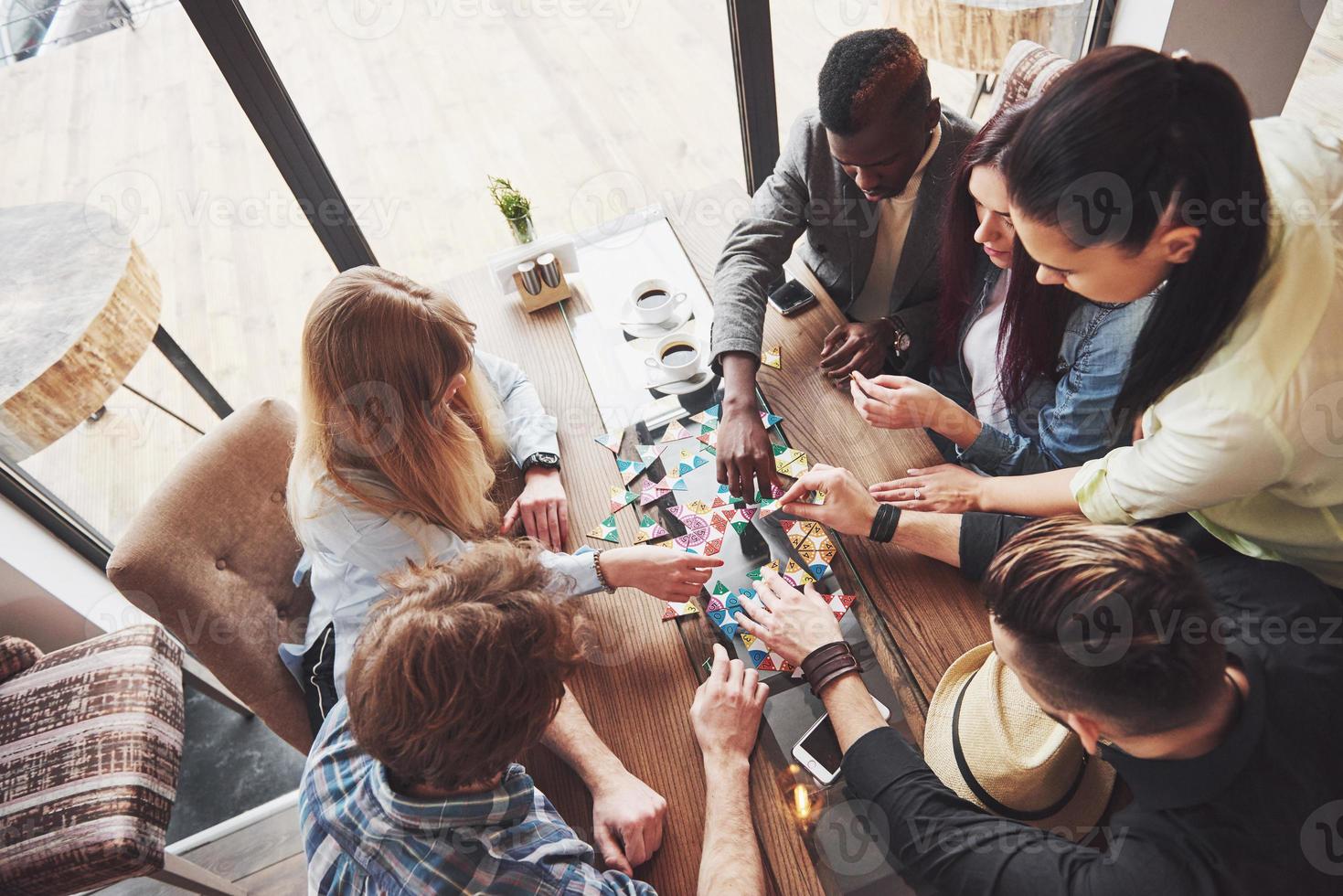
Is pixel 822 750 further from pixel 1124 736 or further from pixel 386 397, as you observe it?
pixel 386 397

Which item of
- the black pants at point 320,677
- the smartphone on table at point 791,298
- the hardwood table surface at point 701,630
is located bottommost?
the black pants at point 320,677

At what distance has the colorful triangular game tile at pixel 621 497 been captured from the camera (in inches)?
58.2

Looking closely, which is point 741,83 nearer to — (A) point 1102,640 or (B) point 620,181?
(B) point 620,181

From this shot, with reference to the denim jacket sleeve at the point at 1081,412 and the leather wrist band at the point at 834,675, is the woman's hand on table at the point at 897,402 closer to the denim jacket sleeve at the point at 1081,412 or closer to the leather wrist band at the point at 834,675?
the denim jacket sleeve at the point at 1081,412

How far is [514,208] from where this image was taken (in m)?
1.87

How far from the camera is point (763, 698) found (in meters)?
1.17

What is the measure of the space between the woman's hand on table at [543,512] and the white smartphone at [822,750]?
570 millimetres

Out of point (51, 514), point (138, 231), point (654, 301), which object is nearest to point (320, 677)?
point (654, 301)

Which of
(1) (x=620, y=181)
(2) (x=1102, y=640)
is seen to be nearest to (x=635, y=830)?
(2) (x=1102, y=640)

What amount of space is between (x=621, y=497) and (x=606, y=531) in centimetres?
8

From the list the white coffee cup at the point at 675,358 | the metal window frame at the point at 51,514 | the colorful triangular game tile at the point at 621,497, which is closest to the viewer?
the colorful triangular game tile at the point at 621,497

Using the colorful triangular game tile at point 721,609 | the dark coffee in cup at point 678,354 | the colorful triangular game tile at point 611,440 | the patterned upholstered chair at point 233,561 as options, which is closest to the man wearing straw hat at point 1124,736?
the colorful triangular game tile at point 721,609

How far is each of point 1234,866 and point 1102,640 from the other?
12.3 inches

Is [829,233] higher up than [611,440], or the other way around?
[829,233]
